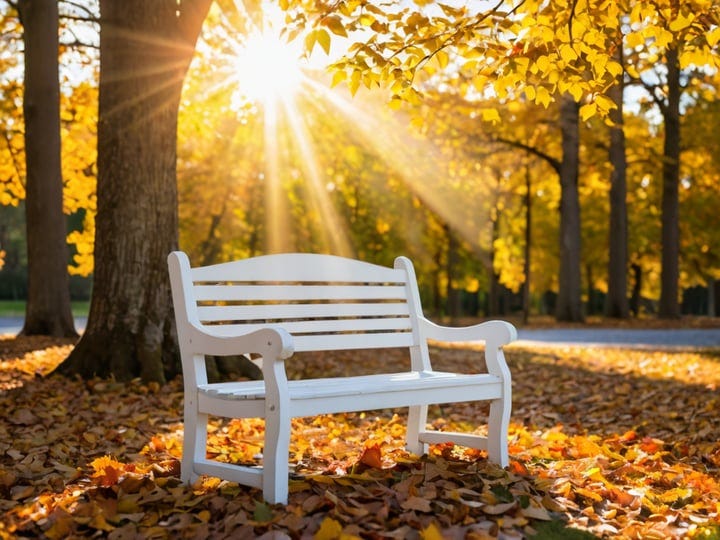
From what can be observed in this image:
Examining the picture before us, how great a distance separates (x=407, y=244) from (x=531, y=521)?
2549 cm

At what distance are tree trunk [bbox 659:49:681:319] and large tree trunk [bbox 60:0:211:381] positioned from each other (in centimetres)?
A: 1789

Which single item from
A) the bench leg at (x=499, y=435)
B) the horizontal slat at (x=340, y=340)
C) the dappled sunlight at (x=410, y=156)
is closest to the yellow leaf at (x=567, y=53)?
the horizontal slat at (x=340, y=340)

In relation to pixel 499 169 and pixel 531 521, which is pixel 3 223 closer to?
pixel 499 169

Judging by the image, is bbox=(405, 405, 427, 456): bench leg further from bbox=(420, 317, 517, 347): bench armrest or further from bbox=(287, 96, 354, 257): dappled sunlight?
bbox=(287, 96, 354, 257): dappled sunlight

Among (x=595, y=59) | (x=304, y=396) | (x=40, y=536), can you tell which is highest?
(x=595, y=59)

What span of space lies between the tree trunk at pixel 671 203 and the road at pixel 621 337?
10.6 ft

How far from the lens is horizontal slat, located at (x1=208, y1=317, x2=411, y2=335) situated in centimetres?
457

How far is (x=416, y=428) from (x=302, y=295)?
1.00 meters

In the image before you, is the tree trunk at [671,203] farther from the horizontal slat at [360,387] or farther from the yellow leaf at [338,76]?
the horizontal slat at [360,387]

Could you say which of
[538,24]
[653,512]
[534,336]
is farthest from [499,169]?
[653,512]

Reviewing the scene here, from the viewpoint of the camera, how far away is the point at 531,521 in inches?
146

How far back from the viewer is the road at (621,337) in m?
15.8

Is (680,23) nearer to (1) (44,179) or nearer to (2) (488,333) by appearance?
(2) (488,333)

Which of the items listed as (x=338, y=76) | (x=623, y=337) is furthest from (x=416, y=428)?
(x=623, y=337)
